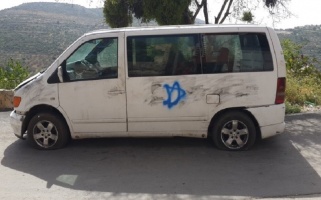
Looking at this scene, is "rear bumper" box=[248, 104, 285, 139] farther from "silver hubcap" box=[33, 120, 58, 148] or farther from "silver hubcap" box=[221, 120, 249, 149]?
"silver hubcap" box=[33, 120, 58, 148]

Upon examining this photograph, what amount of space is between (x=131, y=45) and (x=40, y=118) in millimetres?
1821

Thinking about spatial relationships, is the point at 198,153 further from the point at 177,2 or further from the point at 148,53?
the point at 177,2

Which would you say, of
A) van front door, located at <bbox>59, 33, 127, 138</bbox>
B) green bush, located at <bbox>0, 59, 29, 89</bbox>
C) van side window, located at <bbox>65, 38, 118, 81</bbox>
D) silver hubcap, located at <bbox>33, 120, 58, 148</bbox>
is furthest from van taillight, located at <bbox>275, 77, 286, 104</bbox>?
green bush, located at <bbox>0, 59, 29, 89</bbox>

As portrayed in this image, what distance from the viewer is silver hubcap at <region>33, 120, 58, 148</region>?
216 inches

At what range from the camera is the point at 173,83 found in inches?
205

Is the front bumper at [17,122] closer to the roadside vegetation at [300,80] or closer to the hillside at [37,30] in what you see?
the roadside vegetation at [300,80]

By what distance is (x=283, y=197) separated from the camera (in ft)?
12.8

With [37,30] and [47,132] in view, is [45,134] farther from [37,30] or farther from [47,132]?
[37,30]

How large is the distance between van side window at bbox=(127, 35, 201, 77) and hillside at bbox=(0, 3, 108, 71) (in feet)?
35.3

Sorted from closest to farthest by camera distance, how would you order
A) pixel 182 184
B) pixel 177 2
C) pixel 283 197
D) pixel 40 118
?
pixel 283 197 < pixel 182 184 < pixel 40 118 < pixel 177 2

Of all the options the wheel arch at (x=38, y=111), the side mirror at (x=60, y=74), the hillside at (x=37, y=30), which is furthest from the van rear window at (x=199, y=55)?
the hillside at (x=37, y=30)

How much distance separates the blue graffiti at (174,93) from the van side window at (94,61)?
823 mm

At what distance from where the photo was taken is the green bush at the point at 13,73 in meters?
9.79

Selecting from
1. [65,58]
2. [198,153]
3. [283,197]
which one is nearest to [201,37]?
[198,153]
